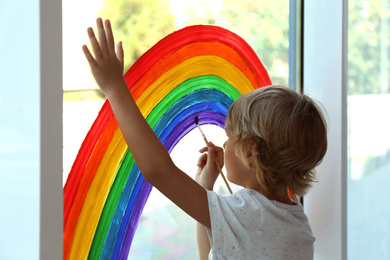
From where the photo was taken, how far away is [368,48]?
1.47 m

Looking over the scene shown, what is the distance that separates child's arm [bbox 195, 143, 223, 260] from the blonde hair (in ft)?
0.33

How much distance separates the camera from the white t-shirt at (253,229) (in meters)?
0.88

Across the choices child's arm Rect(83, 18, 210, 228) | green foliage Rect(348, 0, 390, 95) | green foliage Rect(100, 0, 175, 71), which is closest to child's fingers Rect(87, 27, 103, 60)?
child's arm Rect(83, 18, 210, 228)

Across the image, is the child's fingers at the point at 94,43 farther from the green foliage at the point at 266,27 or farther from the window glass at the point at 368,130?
the window glass at the point at 368,130

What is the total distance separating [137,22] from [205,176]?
0.35 meters

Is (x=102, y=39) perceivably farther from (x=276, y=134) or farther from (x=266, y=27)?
(x=266, y=27)

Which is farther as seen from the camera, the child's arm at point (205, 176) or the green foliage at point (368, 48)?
the green foliage at point (368, 48)

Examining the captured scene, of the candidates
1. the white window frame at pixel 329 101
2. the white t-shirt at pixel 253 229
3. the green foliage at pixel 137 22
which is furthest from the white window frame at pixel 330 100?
the green foliage at pixel 137 22

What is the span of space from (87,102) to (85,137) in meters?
0.06

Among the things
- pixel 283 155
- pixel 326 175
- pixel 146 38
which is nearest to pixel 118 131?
pixel 146 38

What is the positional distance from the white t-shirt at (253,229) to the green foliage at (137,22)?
291mm

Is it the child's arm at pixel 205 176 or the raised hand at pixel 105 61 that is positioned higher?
the raised hand at pixel 105 61

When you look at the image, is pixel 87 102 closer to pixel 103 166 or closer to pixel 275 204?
pixel 103 166

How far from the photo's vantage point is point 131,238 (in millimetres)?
926
